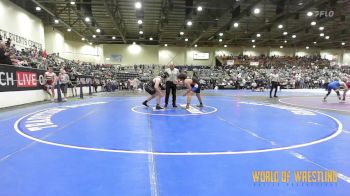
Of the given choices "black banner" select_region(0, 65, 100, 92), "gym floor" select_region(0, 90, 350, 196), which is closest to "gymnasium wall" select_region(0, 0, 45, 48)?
"black banner" select_region(0, 65, 100, 92)

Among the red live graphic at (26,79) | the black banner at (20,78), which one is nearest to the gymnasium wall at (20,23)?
the black banner at (20,78)

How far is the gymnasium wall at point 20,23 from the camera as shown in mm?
21023

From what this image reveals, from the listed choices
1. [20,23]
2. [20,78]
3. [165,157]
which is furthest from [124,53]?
[165,157]

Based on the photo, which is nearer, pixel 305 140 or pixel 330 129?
pixel 305 140

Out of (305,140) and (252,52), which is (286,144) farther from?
(252,52)

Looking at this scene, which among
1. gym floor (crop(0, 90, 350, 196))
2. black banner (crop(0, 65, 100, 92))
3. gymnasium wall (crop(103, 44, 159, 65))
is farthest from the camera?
gymnasium wall (crop(103, 44, 159, 65))

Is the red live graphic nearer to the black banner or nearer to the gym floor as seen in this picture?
the black banner

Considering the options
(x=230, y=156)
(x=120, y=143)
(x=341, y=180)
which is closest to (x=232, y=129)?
(x=230, y=156)

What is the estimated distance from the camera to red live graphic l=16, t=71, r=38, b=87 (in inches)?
440

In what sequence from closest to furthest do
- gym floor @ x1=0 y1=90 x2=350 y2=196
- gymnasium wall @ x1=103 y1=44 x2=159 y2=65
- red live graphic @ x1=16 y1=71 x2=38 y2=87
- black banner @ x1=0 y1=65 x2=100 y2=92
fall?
gym floor @ x1=0 y1=90 x2=350 y2=196 → black banner @ x1=0 y1=65 x2=100 y2=92 → red live graphic @ x1=16 y1=71 x2=38 y2=87 → gymnasium wall @ x1=103 y1=44 x2=159 y2=65

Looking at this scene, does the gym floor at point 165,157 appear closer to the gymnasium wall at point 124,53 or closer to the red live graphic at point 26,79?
the red live graphic at point 26,79

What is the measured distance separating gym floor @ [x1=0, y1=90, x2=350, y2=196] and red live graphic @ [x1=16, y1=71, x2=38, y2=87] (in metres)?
5.06

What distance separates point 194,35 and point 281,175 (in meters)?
36.8

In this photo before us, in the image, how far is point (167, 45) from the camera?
46.5 metres
